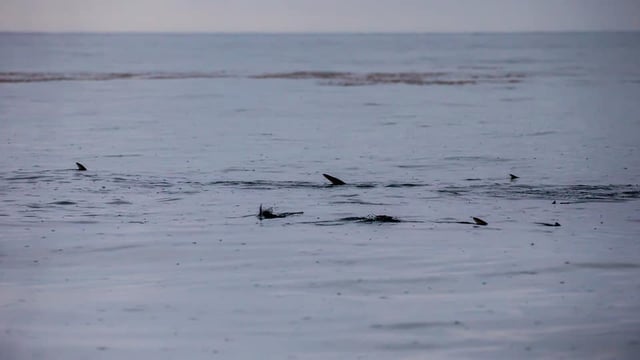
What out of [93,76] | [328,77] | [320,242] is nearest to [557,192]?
[320,242]

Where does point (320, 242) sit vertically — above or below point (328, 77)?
below

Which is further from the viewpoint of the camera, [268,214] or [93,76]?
[93,76]

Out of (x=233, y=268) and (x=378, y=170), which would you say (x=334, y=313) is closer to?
(x=233, y=268)

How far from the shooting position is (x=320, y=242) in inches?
762

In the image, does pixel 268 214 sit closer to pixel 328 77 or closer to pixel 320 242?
pixel 320 242

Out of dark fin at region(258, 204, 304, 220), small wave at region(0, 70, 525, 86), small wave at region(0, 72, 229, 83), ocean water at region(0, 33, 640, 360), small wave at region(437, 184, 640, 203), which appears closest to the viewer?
ocean water at region(0, 33, 640, 360)

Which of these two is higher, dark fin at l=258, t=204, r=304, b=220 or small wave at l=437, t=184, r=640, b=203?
small wave at l=437, t=184, r=640, b=203

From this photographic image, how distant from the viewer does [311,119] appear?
52.5m

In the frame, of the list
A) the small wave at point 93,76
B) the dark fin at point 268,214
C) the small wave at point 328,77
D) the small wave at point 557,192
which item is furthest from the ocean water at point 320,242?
the small wave at point 93,76

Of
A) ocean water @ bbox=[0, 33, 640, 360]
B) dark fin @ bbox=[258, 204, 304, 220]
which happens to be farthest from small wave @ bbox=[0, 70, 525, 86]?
dark fin @ bbox=[258, 204, 304, 220]

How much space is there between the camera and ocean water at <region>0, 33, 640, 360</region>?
43.1 feet

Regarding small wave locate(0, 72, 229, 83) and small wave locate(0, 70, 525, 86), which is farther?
small wave locate(0, 72, 229, 83)

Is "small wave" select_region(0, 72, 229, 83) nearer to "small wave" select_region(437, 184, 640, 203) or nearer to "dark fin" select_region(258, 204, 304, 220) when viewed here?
"small wave" select_region(437, 184, 640, 203)

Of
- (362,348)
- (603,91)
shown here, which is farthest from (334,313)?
(603,91)
